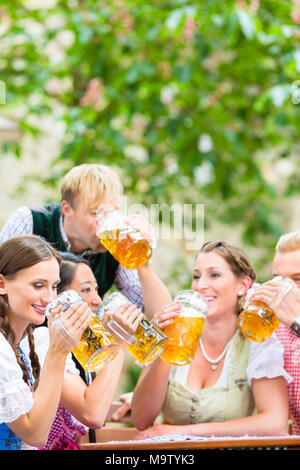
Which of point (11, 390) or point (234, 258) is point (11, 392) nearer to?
point (11, 390)

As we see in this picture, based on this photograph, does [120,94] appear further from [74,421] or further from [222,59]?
[74,421]

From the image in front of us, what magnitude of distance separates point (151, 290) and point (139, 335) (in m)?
0.45

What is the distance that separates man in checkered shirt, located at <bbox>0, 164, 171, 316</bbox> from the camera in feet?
6.66

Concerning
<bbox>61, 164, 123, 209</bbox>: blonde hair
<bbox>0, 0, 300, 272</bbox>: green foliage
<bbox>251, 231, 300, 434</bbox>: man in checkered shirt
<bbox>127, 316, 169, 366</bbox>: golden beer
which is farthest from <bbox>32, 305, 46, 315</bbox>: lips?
<bbox>0, 0, 300, 272</bbox>: green foliage

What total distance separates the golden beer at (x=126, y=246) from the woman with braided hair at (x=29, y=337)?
10.1 inches

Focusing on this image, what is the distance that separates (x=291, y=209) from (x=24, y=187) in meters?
4.78

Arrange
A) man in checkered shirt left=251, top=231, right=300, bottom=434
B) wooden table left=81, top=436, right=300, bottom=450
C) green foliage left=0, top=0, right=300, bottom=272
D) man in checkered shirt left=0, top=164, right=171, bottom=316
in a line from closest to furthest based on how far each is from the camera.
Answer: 1. wooden table left=81, top=436, right=300, bottom=450
2. man in checkered shirt left=251, top=231, right=300, bottom=434
3. man in checkered shirt left=0, top=164, right=171, bottom=316
4. green foliage left=0, top=0, right=300, bottom=272

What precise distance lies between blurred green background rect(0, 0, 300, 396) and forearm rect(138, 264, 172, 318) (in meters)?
1.68

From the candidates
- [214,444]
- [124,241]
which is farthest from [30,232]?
[214,444]

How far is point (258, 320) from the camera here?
166 centimetres

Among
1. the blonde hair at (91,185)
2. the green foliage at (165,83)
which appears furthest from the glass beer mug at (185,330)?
the green foliage at (165,83)

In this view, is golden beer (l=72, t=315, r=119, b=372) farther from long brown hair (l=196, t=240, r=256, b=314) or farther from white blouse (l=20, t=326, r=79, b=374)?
long brown hair (l=196, t=240, r=256, b=314)

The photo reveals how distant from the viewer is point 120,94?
4121mm
